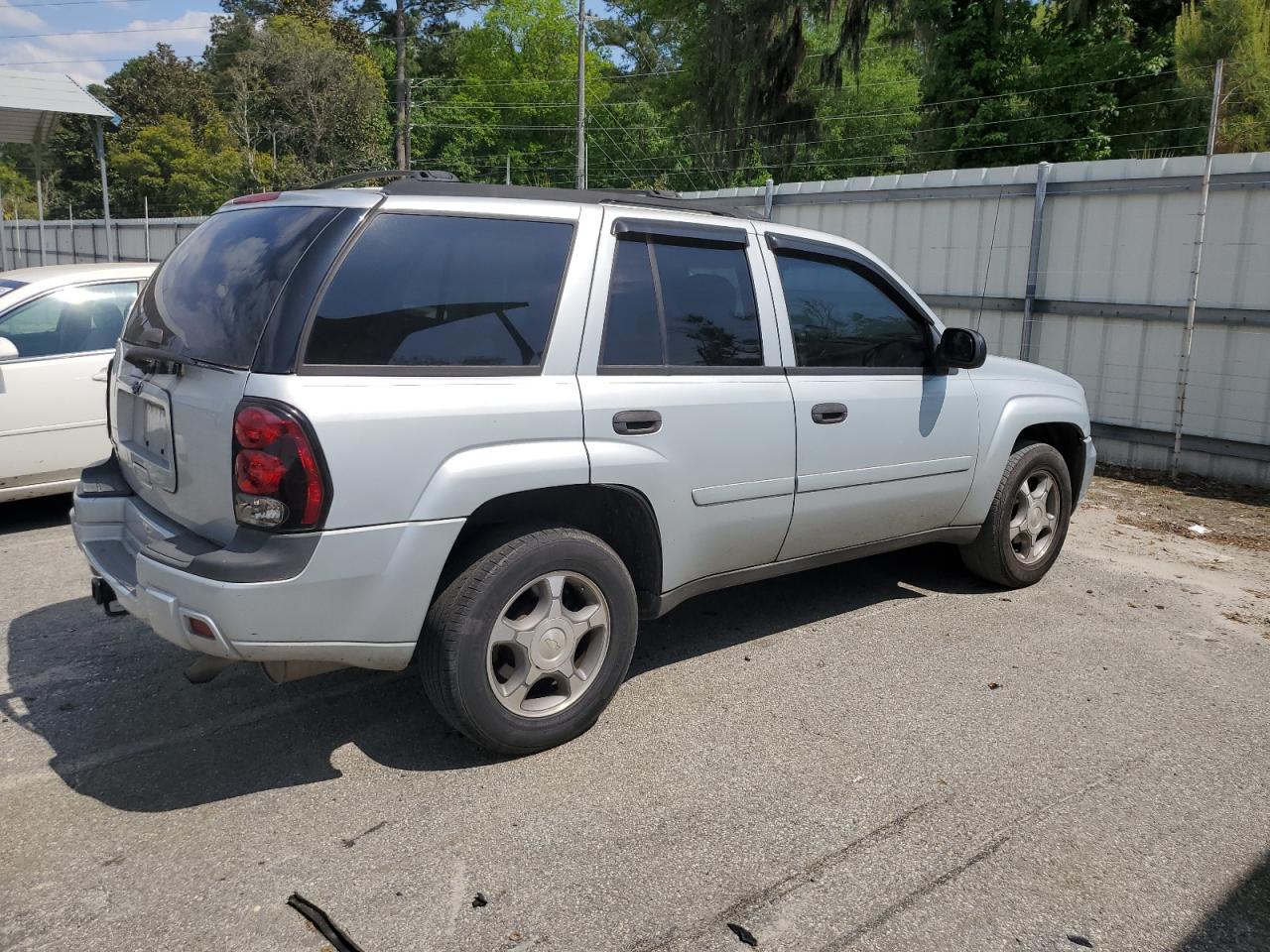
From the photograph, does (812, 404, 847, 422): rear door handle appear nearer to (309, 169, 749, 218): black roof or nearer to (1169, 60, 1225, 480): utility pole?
(309, 169, 749, 218): black roof

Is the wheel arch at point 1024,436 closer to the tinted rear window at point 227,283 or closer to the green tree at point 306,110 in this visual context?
the tinted rear window at point 227,283

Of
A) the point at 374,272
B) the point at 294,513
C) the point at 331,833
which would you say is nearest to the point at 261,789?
the point at 331,833

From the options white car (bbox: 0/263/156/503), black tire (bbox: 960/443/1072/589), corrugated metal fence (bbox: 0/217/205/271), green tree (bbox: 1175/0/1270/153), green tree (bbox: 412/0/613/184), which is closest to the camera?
black tire (bbox: 960/443/1072/589)

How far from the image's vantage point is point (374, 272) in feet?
10.7

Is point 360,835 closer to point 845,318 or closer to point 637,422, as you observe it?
point 637,422

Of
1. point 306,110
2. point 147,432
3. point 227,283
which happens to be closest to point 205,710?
point 147,432

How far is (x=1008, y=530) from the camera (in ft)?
17.9

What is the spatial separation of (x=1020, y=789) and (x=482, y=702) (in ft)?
5.89

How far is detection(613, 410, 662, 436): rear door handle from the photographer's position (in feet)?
12.2

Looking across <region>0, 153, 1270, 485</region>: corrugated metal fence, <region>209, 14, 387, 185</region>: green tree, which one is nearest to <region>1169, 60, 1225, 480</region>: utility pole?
<region>0, 153, 1270, 485</region>: corrugated metal fence

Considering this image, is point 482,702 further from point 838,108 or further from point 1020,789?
point 838,108

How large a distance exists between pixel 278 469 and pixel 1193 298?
7.59 meters

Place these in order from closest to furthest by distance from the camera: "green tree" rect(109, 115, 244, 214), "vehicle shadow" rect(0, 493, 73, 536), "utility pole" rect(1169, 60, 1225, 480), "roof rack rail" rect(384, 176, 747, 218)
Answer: "roof rack rail" rect(384, 176, 747, 218) → "vehicle shadow" rect(0, 493, 73, 536) → "utility pole" rect(1169, 60, 1225, 480) → "green tree" rect(109, 115, 244, 214)

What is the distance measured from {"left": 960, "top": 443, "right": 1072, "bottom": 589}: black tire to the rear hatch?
11.8 ft
